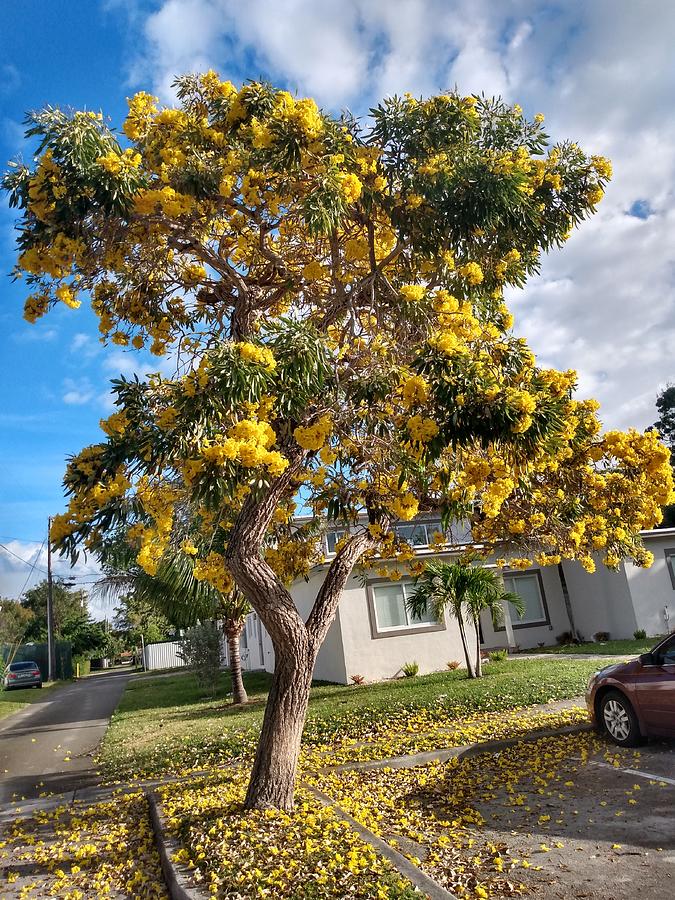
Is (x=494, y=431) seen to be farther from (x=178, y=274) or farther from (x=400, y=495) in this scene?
(x=178, y=274)

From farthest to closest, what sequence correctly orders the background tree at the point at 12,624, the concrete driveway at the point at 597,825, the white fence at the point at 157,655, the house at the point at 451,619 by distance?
the white fence at the point at 157,655, the background tree at the point at 12,624, the house at the point at 451,619, the concrete driveway at the point at 597,825

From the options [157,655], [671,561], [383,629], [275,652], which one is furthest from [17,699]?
[671,561]

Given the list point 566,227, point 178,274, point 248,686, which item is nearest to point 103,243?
point 178,274

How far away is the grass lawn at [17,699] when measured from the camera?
1968cm

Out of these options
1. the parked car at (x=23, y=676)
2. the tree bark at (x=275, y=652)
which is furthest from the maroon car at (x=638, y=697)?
the parked car at (x=23, y=676)

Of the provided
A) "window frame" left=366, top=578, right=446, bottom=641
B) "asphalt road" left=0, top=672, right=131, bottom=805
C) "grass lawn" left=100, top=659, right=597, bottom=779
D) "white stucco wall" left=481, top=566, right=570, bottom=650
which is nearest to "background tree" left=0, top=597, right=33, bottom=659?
"asphalt road" left=0, top=672, right=131, bottom=805

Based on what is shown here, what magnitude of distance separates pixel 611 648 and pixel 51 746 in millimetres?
13017

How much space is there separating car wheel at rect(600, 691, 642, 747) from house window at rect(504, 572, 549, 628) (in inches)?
483

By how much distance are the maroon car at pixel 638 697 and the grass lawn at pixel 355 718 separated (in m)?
1.57

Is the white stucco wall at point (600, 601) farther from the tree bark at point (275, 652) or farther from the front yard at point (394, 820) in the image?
the tree bark at point (275, 652)

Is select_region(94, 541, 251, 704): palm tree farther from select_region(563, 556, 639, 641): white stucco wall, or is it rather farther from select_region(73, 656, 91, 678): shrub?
select_region(73, 656, 91, 678): shrub

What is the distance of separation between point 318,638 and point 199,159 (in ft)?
16.0

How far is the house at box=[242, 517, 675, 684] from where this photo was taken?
1540cm

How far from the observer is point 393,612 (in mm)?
15852
